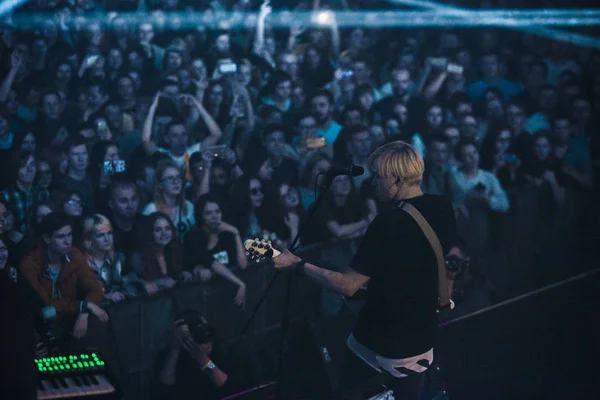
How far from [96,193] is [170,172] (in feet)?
2.74

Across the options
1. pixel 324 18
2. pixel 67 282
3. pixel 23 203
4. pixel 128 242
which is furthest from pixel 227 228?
pixel 324 18

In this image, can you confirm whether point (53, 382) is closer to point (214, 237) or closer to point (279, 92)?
point (214, 237)

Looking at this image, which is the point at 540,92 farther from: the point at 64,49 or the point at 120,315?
the point at 120,315

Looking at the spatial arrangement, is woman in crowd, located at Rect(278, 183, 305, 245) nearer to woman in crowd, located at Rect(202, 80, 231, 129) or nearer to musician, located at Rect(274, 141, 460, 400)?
woman in crowd, located at Rect(202, 80, 231, 129)

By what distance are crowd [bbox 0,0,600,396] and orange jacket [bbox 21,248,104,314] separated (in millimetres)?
13

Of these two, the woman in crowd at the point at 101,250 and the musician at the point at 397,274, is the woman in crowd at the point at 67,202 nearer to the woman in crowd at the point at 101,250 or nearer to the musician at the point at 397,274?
the woman in crowd at the point at 101,250

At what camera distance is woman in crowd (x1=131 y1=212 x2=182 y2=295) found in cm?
621

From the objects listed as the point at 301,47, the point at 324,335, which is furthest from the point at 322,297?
the point at 301,47

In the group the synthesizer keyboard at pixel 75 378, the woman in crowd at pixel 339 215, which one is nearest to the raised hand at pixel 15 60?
the woman in crowd at pixel 339 215

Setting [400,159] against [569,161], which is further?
[569,161]

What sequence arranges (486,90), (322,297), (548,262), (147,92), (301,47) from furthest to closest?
(301,47), (486,90), (147,92), (548,262), (322,297)

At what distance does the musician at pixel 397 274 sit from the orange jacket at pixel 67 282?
87.5 inches

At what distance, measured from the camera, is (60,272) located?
581 cm

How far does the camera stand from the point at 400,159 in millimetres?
4016
